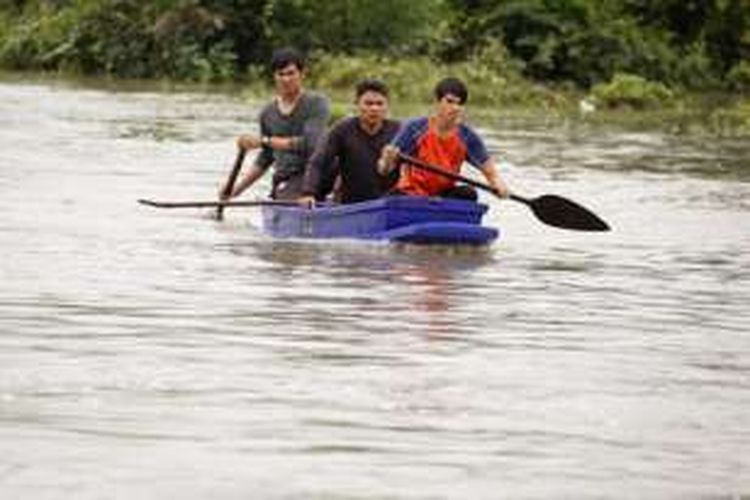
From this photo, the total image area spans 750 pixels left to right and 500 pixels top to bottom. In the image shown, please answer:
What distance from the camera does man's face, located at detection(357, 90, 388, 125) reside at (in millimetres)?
14617

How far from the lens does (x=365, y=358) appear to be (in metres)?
9.30

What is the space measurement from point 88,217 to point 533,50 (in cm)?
3296

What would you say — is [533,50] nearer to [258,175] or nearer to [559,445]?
[258,175]

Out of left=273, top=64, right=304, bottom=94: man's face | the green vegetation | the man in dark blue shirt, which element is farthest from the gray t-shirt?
the green vegetation

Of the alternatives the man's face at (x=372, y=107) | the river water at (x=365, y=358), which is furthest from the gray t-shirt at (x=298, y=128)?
the man's face at (x=372, y=107)

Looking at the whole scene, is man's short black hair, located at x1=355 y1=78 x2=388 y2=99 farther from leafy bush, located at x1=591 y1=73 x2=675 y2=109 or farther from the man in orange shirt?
leafy bush, located at x1=591 y1=73 x2=675 y2=109

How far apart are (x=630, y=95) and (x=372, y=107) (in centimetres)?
2751

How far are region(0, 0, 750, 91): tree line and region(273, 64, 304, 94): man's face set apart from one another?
102ft

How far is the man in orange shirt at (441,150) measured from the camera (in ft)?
46.8

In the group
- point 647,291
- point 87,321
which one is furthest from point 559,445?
point 647,291

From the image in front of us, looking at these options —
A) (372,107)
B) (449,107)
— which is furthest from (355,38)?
(449,107)

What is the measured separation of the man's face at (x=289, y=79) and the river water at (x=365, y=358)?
112 cm

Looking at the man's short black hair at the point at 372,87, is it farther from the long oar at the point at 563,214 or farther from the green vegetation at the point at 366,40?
the green vegetation at the point at 366,40

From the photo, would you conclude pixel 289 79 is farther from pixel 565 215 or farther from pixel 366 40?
pixel 366 40
